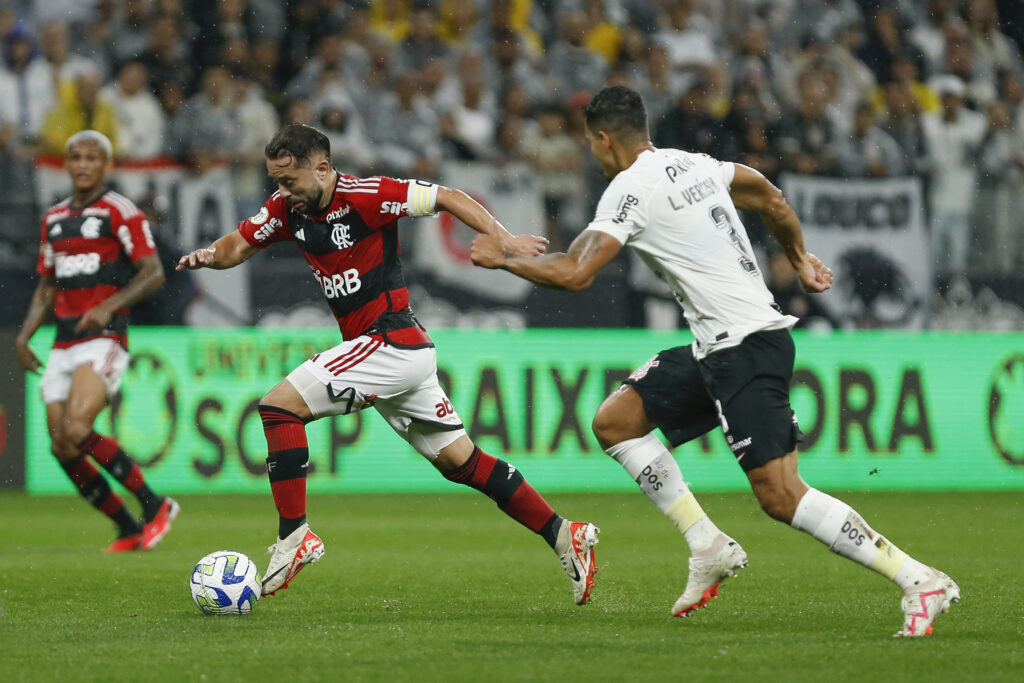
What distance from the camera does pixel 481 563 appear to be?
847 centimetres

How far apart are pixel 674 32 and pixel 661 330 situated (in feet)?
15.3

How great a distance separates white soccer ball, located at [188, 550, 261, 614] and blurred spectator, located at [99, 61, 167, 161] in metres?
7.43

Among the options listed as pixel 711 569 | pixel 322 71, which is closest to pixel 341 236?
pixel 711 569

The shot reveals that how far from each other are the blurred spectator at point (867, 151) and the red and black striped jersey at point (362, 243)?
805 cm

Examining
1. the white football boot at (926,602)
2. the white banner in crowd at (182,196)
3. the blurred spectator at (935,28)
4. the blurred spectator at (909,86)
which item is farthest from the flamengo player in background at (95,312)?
the blurred spectator at (935,28)

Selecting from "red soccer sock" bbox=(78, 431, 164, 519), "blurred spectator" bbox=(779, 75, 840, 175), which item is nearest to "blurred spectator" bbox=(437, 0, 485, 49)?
"blurred spectator" bbox=(779, 75, 840, 175)

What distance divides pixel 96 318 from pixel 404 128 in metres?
5.40

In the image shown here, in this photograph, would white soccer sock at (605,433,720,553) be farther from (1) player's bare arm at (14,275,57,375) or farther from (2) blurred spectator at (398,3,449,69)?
(2) blurred spectator at (398,3,449,69)

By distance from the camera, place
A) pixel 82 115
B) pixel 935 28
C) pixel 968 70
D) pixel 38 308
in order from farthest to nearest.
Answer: pixel 935 28
pixel 968 70
pixel 82 115
pixel 38 308

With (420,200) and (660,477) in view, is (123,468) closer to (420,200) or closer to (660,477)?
(420,200)

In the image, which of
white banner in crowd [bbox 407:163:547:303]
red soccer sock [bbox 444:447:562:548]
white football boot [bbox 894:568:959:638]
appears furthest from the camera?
white banner in crowd [bbox 407:163:547:303]

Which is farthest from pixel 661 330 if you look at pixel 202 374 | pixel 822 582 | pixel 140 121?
pixel 822 582

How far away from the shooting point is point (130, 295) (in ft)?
30.3

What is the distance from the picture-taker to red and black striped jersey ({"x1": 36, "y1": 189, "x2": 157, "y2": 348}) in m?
9.40
